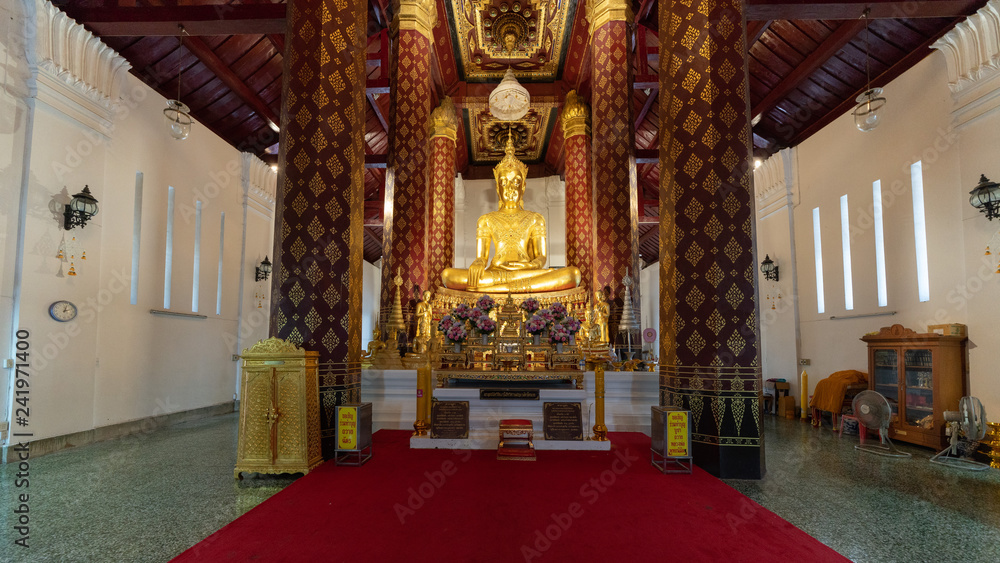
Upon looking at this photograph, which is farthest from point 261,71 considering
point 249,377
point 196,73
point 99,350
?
point 249,377

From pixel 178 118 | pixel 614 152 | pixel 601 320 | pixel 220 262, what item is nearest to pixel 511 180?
pixel 614 152

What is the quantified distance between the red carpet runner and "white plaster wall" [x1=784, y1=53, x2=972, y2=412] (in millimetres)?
4076

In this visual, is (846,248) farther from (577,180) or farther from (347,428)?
(347,428)

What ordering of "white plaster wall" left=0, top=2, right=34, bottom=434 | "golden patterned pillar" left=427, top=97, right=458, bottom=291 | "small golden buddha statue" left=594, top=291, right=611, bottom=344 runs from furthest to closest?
1. "golden patterned pillar" left=427, top=97, right=458, bottom=291
2. "small golden buddha statue" left=594, top=291, right=611, bottom=344
3. "white plaster wall" left=0, top=2, right=34, bottom=434

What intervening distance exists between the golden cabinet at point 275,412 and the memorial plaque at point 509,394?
1.79m

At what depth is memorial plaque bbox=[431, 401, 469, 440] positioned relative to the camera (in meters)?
4.79

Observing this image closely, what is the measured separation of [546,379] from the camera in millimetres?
5461

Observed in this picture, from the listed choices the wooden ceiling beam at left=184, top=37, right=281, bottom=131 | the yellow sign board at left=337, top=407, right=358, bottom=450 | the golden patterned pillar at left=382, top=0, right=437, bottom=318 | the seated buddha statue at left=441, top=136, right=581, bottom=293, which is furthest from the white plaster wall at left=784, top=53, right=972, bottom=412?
the wooden ceiling beam at left=184, top=37, right=281, bottom=131

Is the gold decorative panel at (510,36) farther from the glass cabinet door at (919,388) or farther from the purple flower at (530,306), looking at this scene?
the glass cabinet door at (919,388)

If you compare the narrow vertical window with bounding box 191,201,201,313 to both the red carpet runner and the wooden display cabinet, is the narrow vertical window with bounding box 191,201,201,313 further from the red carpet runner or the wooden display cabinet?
the wooden display cabinet

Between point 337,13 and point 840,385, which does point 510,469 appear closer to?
point 337,13

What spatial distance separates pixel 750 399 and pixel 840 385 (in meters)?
3.70

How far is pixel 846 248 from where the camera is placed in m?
7.65

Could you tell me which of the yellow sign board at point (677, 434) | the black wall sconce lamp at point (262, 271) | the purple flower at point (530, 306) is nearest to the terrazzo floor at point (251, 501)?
the yellow sign board at point (677, 434)
